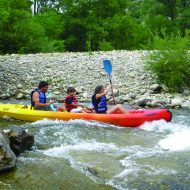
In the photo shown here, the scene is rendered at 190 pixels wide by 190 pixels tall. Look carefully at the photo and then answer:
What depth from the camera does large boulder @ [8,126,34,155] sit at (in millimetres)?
6432

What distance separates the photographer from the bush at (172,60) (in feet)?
48.6

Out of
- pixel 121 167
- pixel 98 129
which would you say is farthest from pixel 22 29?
pixel 121 167

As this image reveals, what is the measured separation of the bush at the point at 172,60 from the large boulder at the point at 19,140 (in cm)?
898

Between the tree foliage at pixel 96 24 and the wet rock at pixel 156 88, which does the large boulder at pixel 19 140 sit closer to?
the wet rock at pixel 156 88

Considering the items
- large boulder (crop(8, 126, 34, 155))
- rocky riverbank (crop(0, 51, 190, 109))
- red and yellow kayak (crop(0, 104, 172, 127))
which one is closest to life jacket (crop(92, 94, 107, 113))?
red and yellow kayak (crop(0, 104, 172, 127))

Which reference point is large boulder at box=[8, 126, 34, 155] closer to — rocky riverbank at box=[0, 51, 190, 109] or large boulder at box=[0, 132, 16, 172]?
large boulder at box=[0, 132, 16, 172]

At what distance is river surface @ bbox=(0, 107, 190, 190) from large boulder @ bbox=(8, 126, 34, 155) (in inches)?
4.7

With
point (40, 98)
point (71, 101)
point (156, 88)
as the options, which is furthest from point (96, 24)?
point (40, 98)

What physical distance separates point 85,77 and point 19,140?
34.0 ft

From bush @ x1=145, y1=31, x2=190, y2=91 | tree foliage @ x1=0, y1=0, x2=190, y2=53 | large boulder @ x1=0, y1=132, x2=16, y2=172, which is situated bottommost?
large boulder @ x1=0, y1=132, x2=16, y2=172

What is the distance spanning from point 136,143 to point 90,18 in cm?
2312

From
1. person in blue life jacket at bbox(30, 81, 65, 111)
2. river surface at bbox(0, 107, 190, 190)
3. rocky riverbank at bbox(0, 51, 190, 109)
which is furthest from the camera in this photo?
rocky riverbank at bbox(0, 51, 190, 109)

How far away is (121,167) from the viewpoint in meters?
6.17

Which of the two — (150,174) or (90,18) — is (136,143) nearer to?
(150,174)
